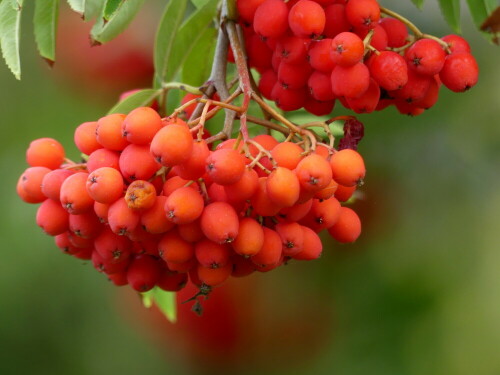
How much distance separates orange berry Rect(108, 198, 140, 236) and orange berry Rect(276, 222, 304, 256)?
0.29 meters

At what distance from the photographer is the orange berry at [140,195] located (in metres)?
1.43

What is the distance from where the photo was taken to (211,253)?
1.50 meters

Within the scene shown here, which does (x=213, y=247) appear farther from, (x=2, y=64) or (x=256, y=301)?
(x=2, y=64)

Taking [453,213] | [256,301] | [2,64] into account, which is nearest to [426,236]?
[453,213]

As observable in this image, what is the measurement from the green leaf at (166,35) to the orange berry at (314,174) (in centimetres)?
72

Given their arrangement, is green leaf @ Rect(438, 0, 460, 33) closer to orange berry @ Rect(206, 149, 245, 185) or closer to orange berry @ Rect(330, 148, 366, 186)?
orange berry @ Rect(330, 148, 366, 186)

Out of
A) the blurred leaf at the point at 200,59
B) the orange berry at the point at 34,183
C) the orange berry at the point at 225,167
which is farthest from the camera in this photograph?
the blurred leaf at the point at 200,59

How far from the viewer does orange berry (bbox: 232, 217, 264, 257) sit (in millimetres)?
1449

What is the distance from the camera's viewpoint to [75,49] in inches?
135

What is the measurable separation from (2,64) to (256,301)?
1.61 meters

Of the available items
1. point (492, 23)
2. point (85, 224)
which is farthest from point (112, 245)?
point (492, 23)

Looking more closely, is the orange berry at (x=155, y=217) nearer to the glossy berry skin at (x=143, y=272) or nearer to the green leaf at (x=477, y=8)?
the glossy berry skin at (x=143, y=272)

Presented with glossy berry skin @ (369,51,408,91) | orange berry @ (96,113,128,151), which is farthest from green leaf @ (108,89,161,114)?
glossy berry skin @ (369,51,408,91)

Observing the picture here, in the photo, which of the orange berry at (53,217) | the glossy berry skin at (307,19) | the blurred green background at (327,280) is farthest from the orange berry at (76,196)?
the blurred green background at (327,280)
